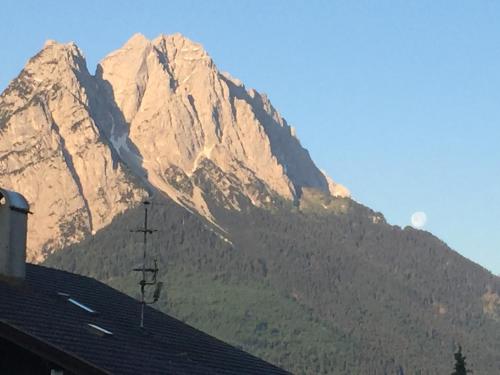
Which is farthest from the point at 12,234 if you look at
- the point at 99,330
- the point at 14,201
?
the point at 99,330

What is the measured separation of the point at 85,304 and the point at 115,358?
856 centimetres

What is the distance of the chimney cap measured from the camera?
21.4 metres

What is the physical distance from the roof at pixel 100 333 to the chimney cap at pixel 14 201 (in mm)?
1370

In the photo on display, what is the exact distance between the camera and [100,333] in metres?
20.9

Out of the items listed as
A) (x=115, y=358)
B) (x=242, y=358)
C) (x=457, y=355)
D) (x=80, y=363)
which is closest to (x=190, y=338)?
(x=242, y=358)

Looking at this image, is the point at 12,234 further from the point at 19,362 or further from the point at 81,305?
the point at 19,362

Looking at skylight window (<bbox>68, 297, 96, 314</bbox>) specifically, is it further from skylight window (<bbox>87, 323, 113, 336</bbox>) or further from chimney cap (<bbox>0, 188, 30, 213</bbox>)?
chimney cap (<bbox>0, 188, 30, 213</bbox>)

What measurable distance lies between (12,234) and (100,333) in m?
2.49

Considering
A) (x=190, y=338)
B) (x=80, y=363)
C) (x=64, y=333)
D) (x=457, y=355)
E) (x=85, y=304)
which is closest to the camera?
(x=80, y=363)

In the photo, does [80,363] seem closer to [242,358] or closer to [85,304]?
[85,304]

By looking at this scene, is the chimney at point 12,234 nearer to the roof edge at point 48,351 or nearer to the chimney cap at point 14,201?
the chimney cap at point 14,201

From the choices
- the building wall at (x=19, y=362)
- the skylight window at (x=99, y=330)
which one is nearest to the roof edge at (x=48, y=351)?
the building wall at (x=19, y=362)

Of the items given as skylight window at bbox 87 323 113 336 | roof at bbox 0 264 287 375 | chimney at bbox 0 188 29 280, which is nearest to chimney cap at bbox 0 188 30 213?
chimney at bbox 0 188 29 280

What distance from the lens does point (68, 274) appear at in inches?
1187
